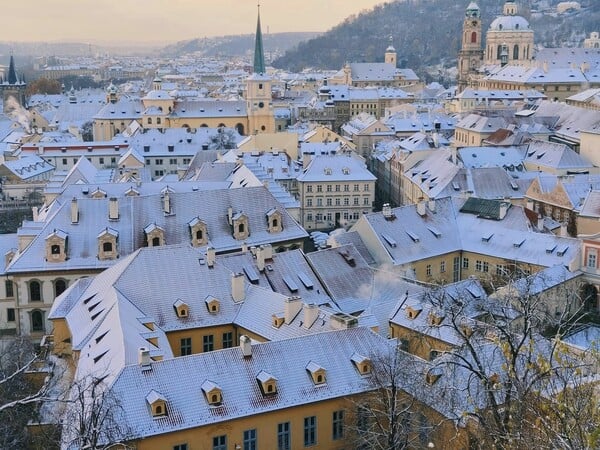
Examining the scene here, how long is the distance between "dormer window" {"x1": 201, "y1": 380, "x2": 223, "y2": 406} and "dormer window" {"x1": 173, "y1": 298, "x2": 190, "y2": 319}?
9012 mm

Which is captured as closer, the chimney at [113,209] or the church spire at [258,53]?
the chimney at [113,209]

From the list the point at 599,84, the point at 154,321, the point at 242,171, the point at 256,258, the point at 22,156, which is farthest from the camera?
the point at 599,84

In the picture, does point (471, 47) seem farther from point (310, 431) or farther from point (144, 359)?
point (144, 359)

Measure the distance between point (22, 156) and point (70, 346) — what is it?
192ft

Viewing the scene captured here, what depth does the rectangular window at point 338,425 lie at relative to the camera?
28.7 meters

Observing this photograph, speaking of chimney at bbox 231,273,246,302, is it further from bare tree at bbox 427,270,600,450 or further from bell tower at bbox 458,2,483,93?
bell tower at bbox 458,2,483,93

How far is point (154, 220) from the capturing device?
46812 mm

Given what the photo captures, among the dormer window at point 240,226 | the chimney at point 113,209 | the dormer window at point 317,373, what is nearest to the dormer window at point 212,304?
the dormer window at point 317,373

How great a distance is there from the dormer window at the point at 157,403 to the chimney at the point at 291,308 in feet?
28.6

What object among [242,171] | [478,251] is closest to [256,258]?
[478,251]

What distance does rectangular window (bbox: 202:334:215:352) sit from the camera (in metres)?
36.0

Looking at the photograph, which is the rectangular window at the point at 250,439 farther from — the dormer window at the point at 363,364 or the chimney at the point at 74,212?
the chimney at the point at 74,212

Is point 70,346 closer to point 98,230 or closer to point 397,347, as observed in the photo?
point 98,230

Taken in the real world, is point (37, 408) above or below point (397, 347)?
below
